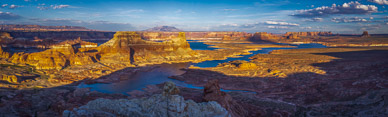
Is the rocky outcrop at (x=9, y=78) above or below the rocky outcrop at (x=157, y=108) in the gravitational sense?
below

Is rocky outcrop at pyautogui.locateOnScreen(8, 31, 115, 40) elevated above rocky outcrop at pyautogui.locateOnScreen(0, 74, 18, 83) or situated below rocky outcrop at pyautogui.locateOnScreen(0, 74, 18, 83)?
above

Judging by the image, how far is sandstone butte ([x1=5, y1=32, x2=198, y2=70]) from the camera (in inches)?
1498

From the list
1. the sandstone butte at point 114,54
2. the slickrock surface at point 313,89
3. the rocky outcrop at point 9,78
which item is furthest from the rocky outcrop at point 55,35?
the slickrock surface at point 313,89

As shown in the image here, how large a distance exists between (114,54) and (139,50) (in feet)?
25.9

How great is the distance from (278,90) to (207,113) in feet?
59.0

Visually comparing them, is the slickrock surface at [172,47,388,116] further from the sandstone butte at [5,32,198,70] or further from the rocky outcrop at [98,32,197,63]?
the sandstone butte at [5,32,198,70]

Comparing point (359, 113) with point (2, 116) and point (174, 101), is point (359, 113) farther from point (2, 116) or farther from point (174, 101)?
point (2, 116)

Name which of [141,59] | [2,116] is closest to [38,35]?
[141,59]

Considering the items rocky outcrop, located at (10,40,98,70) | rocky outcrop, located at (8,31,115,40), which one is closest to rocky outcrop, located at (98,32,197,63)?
rocky outcrop, located at (10,40,98,70)

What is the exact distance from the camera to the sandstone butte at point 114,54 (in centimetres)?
3805

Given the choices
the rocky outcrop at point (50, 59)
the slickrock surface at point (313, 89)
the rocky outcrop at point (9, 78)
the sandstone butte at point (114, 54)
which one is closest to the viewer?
the slickrock surface at point (313, 89)

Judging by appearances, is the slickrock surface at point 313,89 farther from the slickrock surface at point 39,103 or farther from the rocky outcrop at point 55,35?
the rocky outcrop at point 55,35

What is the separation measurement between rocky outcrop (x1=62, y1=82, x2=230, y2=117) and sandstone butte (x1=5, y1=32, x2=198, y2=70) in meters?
30.6

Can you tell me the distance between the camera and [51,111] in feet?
51.1
